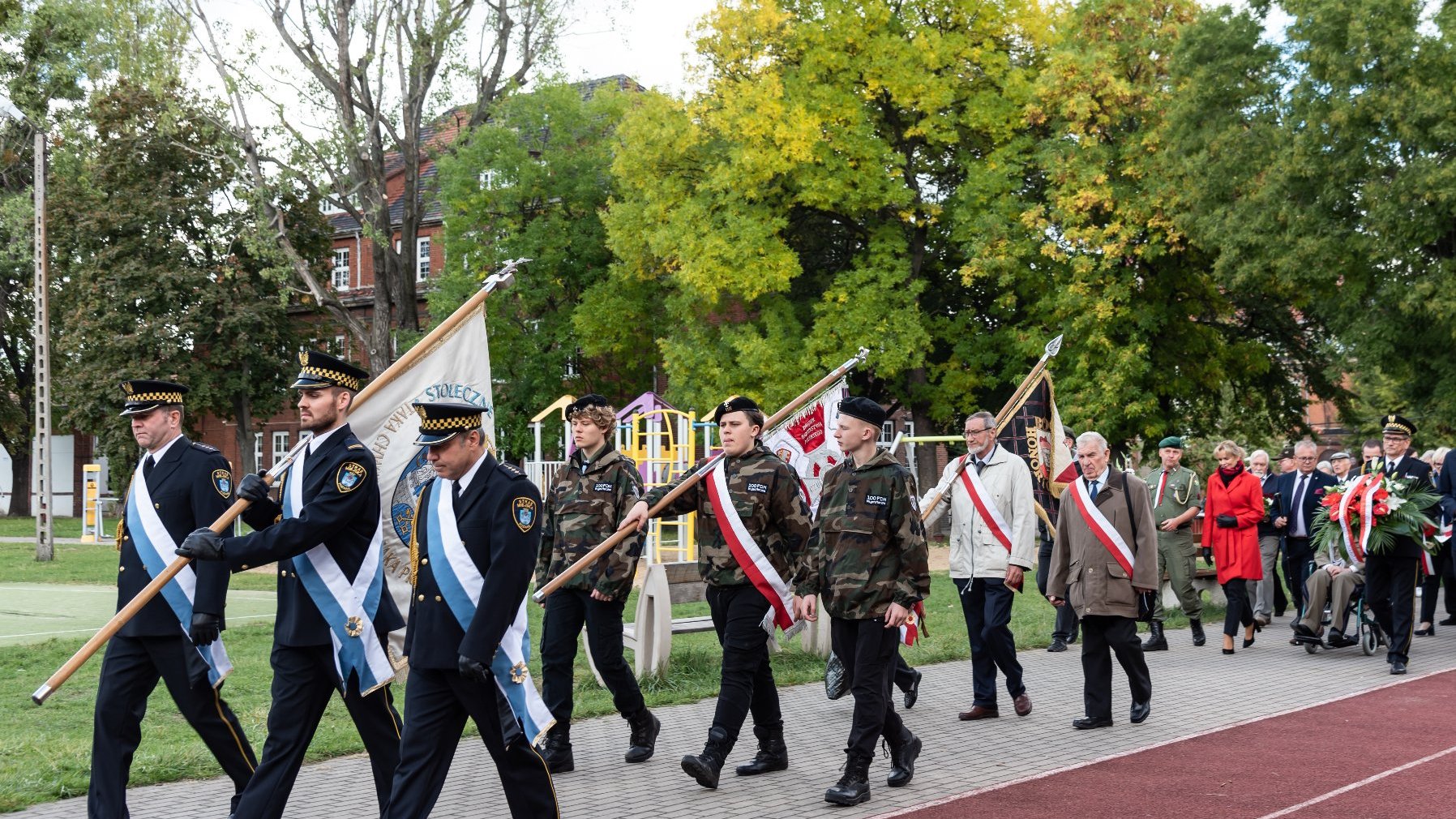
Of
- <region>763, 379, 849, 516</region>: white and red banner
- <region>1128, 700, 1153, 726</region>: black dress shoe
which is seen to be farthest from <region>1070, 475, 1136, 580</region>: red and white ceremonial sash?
<region>763, 379, 849, 516</region>: white and red banner

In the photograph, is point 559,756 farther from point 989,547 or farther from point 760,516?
point 989,547

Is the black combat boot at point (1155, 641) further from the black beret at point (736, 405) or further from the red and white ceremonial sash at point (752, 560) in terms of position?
the black beret at point (736, 405)

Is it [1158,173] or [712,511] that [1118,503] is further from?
[1158,173]

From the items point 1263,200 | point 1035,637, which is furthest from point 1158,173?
point 1035,637

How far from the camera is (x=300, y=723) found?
588 cm

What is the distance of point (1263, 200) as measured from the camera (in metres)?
28.1

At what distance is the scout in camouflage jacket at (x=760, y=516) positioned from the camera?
8.00 meters

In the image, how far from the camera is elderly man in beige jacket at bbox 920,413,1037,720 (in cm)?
998

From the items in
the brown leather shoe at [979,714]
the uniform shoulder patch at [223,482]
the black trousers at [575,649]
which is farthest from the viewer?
the brown leather shoe at [979,714]

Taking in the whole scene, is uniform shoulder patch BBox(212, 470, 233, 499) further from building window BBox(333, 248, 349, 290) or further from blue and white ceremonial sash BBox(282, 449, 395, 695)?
building window BBox(333, 248, 349, 290)

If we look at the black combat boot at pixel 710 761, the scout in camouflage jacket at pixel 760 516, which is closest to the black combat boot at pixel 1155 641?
the scout in camouflage jacket at pixel 760 516

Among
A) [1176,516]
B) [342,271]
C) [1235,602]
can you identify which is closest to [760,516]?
[1235,602]

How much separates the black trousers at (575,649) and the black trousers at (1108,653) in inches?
127

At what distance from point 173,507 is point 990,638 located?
572 cm
